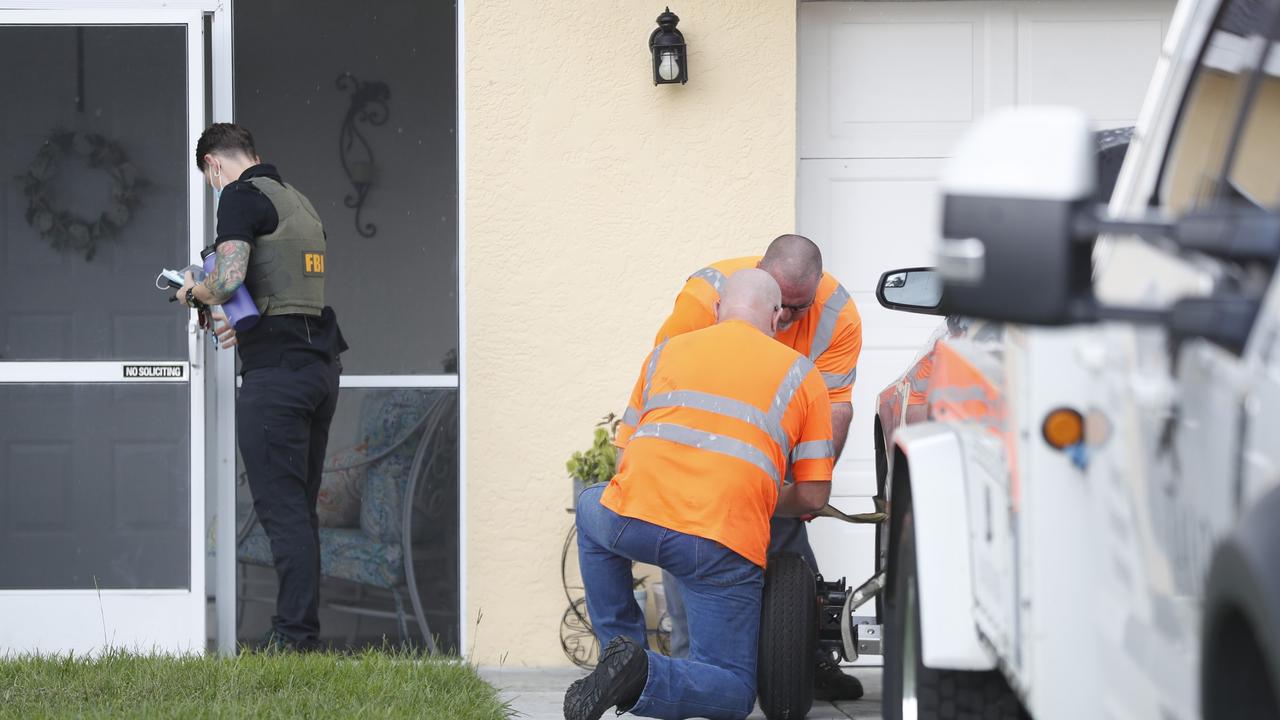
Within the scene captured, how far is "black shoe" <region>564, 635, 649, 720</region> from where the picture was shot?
13.6 feet

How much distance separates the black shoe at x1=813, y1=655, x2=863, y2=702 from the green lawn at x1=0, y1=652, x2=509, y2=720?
1.14 m

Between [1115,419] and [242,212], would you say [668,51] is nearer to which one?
[242,212]

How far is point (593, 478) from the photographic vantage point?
19.9 ft

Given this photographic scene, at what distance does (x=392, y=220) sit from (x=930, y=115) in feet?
7.77

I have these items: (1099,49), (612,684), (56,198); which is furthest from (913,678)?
(56,198)

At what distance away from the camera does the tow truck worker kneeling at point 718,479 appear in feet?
14.9

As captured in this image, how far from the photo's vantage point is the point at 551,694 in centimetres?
565

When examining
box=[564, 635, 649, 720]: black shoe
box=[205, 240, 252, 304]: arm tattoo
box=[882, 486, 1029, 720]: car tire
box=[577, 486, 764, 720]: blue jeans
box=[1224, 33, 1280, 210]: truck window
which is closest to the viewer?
box=[1224, 33, 1280, 210]: truck window

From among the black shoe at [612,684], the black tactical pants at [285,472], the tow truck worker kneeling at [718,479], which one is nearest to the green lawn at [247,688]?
the black tactical pants at [285,472]

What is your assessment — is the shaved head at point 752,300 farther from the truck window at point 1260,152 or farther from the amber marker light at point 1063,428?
the truck window at point 1260,152

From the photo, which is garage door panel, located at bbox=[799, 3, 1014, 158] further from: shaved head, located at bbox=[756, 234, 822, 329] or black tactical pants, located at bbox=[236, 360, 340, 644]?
black tactical pants, located at bbox=[236, 360, 340, 644]

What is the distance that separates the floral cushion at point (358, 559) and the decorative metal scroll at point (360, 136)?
4.41 feet

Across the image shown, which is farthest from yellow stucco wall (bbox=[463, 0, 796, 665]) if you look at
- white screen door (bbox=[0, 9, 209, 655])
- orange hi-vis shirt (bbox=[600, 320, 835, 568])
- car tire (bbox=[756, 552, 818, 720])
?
car tire (bbox=[756, 552, 818, 720])

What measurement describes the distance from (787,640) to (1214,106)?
2.72 m
